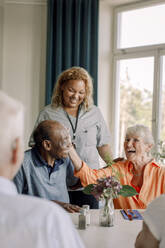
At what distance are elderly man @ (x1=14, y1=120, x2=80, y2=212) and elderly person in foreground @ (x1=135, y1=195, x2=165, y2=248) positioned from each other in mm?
1212

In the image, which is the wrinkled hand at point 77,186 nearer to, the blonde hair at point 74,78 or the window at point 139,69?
the blonde hair at point 74,78

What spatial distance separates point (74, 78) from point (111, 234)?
1.39 m

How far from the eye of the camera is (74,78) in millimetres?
2883

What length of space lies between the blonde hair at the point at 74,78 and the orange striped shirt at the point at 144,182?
1.96 ft

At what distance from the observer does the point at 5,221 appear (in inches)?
28.1

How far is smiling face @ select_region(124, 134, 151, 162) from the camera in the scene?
8.83 ft

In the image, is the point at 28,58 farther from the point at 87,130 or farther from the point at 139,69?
the point at 87,130

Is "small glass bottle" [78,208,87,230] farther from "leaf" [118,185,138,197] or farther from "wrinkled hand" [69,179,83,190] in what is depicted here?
"wrinkled hand" [69,179,83,190]

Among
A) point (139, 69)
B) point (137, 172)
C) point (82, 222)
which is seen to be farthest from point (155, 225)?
point (139, 69)

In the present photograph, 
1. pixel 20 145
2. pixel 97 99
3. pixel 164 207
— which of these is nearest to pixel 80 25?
pixel 97 99

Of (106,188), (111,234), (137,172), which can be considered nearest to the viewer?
(111,234)

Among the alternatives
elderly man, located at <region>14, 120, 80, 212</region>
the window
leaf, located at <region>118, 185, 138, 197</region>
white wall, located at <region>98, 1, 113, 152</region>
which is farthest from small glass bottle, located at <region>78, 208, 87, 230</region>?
white wall, located at <region>98, 1, 113, 152</region>

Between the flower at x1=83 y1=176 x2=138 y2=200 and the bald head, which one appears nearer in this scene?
the flower at x1=83 y1=176 x2=138 y2=200

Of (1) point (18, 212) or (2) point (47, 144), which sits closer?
(1) point (18, 212)
